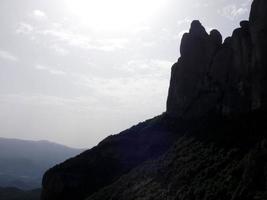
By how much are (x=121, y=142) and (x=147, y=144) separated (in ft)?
25.6

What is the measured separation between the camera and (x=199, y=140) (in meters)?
64.7

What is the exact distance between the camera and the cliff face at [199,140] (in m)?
44.9

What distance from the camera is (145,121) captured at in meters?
96.7

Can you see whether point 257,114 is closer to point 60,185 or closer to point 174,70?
point 174,70

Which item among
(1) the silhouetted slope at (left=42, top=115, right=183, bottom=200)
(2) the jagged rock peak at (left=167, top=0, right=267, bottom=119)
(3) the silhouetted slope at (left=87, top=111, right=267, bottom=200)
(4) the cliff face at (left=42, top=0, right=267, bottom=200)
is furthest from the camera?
(1) the silhouetted slope at (left=42, top=115, right=183, bottom=200)

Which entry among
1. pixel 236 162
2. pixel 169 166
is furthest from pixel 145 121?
pixel 236 162

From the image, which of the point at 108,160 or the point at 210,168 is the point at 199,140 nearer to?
the point at 210,168

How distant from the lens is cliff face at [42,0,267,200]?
4491 centimetres

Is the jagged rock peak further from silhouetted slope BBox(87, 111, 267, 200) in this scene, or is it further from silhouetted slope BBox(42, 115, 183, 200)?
silhouetted slope BBox(42, 115, 183, 200)

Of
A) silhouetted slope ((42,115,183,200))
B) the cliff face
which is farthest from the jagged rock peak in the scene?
silhouetted slope ((42,115,183,200))

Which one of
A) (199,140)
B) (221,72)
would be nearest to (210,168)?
(199,140)

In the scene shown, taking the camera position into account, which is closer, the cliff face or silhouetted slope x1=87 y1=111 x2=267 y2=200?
silhouetted slope x1=87 y1=111 x2=267 y2=200

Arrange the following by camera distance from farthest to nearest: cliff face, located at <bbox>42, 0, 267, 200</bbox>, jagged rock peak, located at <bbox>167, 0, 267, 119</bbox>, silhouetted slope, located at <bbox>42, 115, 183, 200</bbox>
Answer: silhouetted slope, located at <bbox>42, 115, 183, 200</bbox>
jagged rock peak, located at <bbox>167, 0, 267, 119</bbox>
cliff face, located at <bbox>42, 0, 267, 200</bbox>

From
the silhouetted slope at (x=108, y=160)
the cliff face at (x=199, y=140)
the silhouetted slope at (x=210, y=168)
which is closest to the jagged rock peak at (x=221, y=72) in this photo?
the cliff face at (x=199, y=140)
